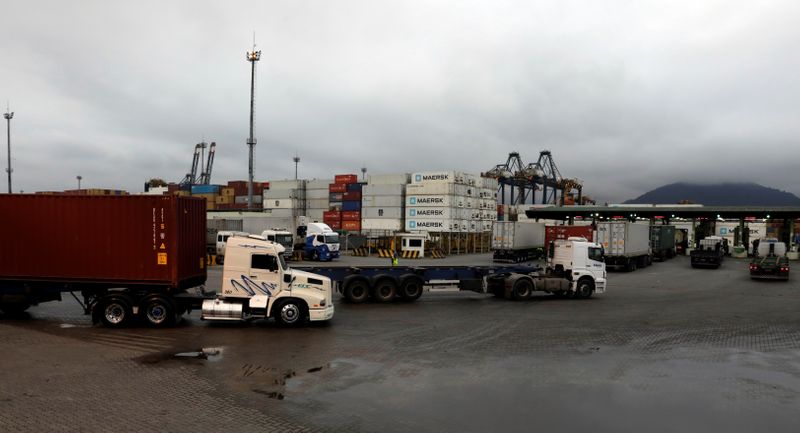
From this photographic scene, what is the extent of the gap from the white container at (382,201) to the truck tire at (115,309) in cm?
5304

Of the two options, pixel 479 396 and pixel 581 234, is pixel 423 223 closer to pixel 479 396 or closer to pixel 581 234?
pixel 581 234

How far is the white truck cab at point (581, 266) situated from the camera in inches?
884

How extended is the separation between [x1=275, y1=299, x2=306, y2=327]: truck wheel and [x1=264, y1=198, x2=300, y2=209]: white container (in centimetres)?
6785

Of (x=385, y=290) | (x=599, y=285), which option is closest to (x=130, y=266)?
(x=385, y=290)

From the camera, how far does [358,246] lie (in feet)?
179

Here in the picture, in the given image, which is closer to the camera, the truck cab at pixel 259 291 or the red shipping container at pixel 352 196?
the truck cab at pixel 259 291

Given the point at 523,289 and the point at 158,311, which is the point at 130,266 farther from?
the point at 523,289

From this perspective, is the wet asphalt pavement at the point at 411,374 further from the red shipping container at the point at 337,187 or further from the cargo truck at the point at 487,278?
the red shipping container at the point at 337,187

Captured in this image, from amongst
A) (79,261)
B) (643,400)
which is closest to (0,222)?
(79,261)

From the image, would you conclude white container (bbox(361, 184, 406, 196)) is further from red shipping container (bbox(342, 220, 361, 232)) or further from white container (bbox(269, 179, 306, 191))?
white container (bbox(269, 179, 306, 191))

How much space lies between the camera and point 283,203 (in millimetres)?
82062

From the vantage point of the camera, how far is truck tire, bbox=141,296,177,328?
14844 millimetres

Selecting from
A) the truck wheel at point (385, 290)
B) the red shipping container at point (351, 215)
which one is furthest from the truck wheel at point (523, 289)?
the red shipping container at point (351, 215)

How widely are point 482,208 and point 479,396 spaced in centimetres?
5901
